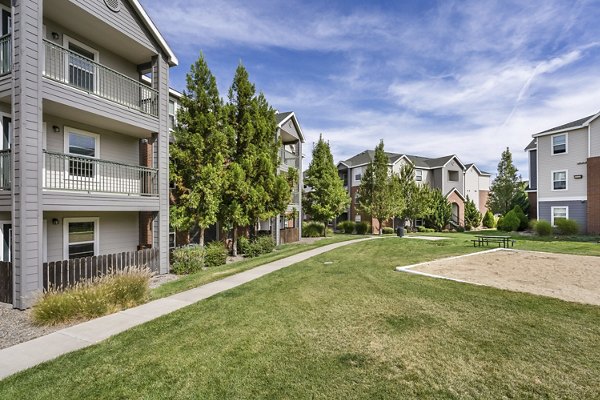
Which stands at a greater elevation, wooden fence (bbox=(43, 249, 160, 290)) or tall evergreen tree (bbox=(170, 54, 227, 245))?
tall evergreen tree (bbox=(170, 54, 227, 245))

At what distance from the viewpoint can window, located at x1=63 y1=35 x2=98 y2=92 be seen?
459 inches

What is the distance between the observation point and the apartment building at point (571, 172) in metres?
24.4

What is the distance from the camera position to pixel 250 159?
16719 mm

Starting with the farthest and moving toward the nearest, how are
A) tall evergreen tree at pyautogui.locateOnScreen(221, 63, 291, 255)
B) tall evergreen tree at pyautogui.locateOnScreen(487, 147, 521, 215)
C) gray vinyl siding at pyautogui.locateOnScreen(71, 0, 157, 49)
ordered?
tall evergreen tree at pyautogui.locateOnScreen(487, 147, 521, 215) < tall evergreen tree at pyautogui.locateOnScreen(221, 63, 291, 255) < gray vinyl siding at pyautogui.locateOnScreen(71, 0, 157, 49)

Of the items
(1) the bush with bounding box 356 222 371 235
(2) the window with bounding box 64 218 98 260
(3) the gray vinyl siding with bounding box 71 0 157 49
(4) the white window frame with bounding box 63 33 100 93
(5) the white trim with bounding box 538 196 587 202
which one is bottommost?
(1) the bush with bounding box 356 222 371 235

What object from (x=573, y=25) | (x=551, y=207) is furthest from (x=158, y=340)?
(x=551, y=207)

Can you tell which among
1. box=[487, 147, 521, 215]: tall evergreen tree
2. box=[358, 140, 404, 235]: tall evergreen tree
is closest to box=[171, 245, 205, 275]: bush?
box=[358, 140, 404, 235]: tall evergreen tree

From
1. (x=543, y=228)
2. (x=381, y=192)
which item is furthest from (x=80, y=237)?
(x=543, y=228)

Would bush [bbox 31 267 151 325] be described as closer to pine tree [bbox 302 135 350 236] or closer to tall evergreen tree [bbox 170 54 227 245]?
tall evergreen tree [bbox 170 54 227 245]

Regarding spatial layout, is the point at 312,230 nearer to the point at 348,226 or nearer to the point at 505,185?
the point at 348,226

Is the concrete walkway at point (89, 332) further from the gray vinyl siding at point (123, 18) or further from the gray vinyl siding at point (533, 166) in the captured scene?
the gray vinyl siding at point (533, 166)

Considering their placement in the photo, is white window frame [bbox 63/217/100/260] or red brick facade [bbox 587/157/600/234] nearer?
white window frame [bbox 63/217/100/260]

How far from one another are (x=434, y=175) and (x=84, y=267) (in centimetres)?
4144

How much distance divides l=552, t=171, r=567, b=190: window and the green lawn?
25126 millimetres
